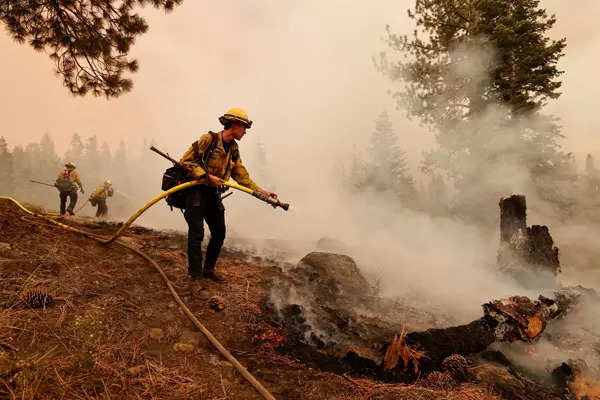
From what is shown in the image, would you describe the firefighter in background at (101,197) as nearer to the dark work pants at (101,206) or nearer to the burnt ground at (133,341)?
the dark work pants at (101,206)

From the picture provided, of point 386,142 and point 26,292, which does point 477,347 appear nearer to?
point 26,292

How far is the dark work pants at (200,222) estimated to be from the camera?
3662 millimetres

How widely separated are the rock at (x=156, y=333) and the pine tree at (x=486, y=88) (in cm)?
1326

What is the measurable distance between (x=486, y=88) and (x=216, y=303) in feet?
44.7

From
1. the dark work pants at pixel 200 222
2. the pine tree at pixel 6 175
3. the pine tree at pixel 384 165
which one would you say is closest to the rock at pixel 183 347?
the dark work pants at pixel 200 222

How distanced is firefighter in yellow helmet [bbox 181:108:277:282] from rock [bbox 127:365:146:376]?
5.90 ft

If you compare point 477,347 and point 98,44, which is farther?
point 98,44

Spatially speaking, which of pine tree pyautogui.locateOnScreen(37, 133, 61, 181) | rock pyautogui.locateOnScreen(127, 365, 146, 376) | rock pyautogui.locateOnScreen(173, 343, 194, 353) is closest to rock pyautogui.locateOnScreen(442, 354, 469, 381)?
rock pyautogui.locateOnScreen(173, 343, 194, 353)

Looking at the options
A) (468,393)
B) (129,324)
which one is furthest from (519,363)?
(129,324)

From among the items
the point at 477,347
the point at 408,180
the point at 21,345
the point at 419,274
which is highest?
the point at 408,180

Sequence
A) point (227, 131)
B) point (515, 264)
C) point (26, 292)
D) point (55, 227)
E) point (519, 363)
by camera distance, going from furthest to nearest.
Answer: point (515, 264) → point (55, 227) → point (227, 131) → point (519, 363) → point (26, 292)

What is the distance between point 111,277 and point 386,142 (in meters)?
30.7

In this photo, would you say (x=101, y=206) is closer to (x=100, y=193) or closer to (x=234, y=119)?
(x=100, y=193)

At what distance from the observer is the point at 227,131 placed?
3832 mm
